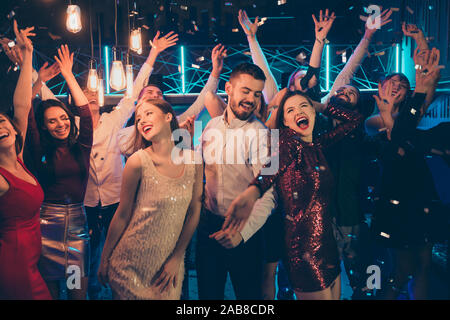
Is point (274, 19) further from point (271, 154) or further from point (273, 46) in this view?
point (271, 154)

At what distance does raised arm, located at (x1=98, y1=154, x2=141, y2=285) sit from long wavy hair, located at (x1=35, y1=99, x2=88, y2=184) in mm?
607

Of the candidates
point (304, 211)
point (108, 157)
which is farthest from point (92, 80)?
point (304, 211)

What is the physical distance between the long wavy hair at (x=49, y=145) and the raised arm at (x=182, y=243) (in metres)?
0.96

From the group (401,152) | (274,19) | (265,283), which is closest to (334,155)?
(401,152)

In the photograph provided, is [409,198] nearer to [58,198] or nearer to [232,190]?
[232,190]

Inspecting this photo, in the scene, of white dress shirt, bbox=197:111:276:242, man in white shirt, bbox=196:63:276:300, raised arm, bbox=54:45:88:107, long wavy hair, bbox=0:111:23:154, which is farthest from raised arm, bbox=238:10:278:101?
long wavy hair, bbox=0:111:23:154

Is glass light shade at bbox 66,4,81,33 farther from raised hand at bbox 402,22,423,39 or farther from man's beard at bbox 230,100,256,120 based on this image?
raised hand at bbox 402,22,423,39

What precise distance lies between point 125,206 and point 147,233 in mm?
235

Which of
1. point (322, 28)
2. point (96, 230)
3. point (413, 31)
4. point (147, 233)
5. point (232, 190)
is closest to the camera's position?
point (147, 233)

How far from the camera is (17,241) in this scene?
274 cm

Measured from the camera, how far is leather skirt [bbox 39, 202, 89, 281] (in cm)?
299

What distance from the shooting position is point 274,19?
535 cm

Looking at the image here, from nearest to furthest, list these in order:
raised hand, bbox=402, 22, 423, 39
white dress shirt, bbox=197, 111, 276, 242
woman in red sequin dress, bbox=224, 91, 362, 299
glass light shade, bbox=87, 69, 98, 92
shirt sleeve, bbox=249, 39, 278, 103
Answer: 1. woman in red sequin dress, bbox=224, 91, 362, 299
2. white dress shirt, bbox=197, 111, 276, 242
3. raised hand, bbox=402, 22, 423, 39
4. shirt sleeve, bbox=249, 39, 278, 103
5. glass light shade, bbox=87, 69, 98, 92

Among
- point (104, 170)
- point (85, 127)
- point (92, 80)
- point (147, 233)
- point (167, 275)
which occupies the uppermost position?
point (92, 80)
